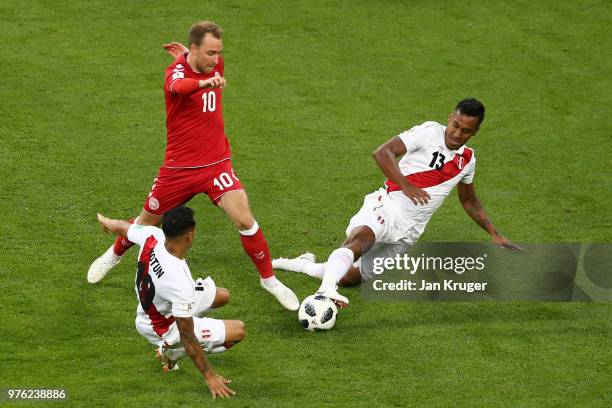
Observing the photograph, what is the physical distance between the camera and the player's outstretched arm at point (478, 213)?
970 cm

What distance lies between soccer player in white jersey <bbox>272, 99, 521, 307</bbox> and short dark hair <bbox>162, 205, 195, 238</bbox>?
2.26 m

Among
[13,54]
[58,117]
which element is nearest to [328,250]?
[58,117]

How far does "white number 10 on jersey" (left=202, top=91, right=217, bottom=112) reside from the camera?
29.7ft

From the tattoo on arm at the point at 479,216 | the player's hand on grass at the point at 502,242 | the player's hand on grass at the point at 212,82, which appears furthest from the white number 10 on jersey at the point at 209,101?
the player's hand on grass at the point at 502,242

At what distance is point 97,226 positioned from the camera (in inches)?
412

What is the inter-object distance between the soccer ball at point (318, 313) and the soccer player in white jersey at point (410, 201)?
2.28 feet

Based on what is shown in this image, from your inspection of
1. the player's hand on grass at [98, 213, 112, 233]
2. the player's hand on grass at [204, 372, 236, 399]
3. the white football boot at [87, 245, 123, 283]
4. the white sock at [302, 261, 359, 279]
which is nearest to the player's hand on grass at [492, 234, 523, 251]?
the white sock at [302, 261, 359, 279]

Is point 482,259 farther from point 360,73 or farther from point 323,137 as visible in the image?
point 360,73

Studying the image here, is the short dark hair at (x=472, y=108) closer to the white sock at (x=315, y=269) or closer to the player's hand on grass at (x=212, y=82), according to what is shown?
the white sock at (x=315, y=269)

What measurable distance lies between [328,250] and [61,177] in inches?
120

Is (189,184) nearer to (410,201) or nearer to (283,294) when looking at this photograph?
(283,294)

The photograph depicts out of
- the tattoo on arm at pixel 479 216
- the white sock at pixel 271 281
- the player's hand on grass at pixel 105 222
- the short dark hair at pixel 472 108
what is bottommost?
the white sock at pixel 271 281

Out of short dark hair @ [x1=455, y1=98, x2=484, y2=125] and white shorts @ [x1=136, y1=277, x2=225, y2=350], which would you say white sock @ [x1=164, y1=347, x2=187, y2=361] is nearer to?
white shorts @ [x1=136, y1=277, x2=225, y2=350]

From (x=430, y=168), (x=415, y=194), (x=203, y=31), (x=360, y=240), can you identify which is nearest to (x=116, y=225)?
(x=203, y=31)
